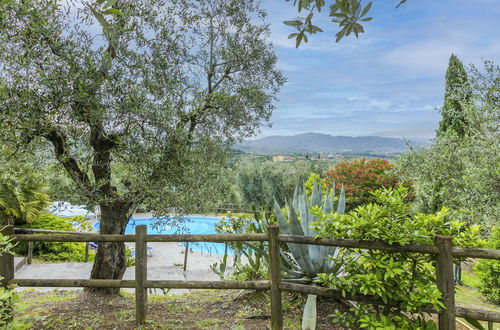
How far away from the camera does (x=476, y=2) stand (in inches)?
148

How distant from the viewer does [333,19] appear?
1.89 meters

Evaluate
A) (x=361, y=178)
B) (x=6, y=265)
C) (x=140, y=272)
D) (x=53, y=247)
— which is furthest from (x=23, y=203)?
(x=361, y=178)

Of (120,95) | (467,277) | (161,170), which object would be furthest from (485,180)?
(120,95)

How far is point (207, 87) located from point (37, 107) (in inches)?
95.5

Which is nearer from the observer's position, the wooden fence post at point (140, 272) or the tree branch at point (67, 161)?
the wooden fence post at point (140, 272)

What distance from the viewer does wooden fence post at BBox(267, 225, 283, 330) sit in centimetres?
347

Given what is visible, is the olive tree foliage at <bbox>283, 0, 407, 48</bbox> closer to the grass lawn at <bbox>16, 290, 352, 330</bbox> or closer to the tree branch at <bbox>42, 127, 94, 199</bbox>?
the grass lawn at <bbox>16, 290, 352, 330</bbox>

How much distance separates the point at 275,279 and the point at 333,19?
2.66 meters

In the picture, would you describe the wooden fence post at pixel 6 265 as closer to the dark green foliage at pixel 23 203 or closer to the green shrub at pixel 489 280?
the dark green foliage at pixel 23 203

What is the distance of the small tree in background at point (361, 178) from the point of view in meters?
17.6

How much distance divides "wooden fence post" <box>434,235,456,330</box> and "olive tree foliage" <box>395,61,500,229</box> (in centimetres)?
228

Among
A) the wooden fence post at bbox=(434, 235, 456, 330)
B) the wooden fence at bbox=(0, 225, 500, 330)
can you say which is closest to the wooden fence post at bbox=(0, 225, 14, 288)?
the wooden fence at bbox=(0, 225, 500, 330)

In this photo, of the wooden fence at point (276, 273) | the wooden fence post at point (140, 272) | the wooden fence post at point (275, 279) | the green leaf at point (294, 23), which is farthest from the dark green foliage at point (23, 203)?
the green leaf at point (294, 23)

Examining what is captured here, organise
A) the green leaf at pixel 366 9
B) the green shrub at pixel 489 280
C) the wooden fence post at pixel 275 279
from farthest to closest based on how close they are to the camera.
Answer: the green shrub at pixel 489 280 → the wooden fence post at pixel 275 279 → the green leaf at pixel 366 9
